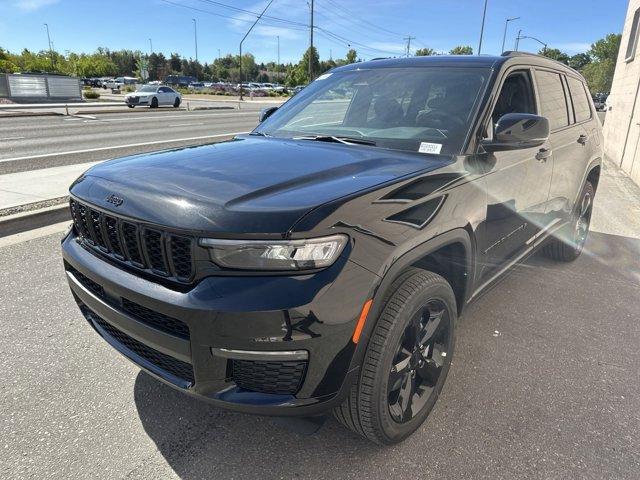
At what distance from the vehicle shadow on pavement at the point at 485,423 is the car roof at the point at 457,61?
72.6 inches

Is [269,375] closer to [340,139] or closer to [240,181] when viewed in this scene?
[240,181]

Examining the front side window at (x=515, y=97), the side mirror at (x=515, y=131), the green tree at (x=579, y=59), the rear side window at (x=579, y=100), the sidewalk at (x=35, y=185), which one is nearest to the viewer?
the side mirror at (x=515, y=131)

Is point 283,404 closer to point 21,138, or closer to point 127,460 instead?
point 127,460

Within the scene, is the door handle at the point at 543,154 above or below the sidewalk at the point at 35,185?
above

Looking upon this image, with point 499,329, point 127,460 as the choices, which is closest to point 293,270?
point 127,460

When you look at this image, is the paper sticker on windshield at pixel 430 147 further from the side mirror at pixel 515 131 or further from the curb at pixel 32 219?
the curb at pixel 32 219

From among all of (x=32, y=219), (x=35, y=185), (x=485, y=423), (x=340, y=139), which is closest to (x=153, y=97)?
(x=35, y=185)

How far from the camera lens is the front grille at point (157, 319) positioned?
189cm

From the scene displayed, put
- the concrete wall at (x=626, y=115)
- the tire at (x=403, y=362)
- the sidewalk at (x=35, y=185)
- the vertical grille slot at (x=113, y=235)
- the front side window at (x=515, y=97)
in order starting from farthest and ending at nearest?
the concrete wall at (x=626, y=115) → the sidewalk at (x=35, y=185) → the front side window at (x=515, y=97) → the vertical grille slot at (x=113, y=235) → the tire at (x=403, y=362)

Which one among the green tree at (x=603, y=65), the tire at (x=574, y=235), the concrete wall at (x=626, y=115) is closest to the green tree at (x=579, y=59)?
the green tree at (x=603, y=65)

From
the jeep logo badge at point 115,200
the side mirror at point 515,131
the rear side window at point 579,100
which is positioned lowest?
the jeep logo badge at point 115,200

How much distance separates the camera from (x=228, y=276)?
1831 mm

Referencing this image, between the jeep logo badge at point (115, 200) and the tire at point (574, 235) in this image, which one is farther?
the tire at point (574, 235)

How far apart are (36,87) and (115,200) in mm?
39892
